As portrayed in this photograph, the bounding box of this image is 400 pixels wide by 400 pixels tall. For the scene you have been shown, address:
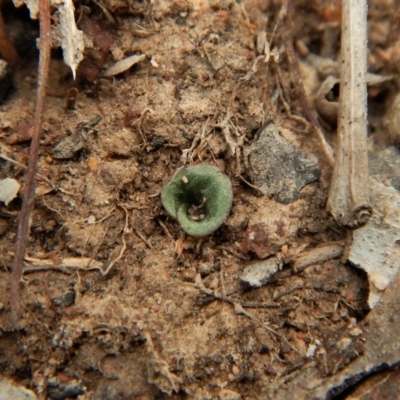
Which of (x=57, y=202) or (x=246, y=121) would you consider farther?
(x=246, y=121)

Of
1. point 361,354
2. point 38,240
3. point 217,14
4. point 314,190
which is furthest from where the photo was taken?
point 217,14

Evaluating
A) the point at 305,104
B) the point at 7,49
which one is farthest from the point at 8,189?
the point at 305,104

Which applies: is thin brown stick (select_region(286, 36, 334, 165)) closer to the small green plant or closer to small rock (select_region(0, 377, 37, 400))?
the small green plant

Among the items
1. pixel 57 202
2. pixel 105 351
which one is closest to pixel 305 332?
pixel 105 351

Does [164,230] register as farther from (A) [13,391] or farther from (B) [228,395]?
(A) [13,391]

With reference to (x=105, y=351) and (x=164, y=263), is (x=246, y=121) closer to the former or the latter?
(x=164, y=263)

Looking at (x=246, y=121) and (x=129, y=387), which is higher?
(x=246, y=121)

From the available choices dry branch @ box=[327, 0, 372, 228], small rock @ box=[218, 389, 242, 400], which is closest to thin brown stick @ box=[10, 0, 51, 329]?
small rock @ box=[218, 389, 242, 400]
